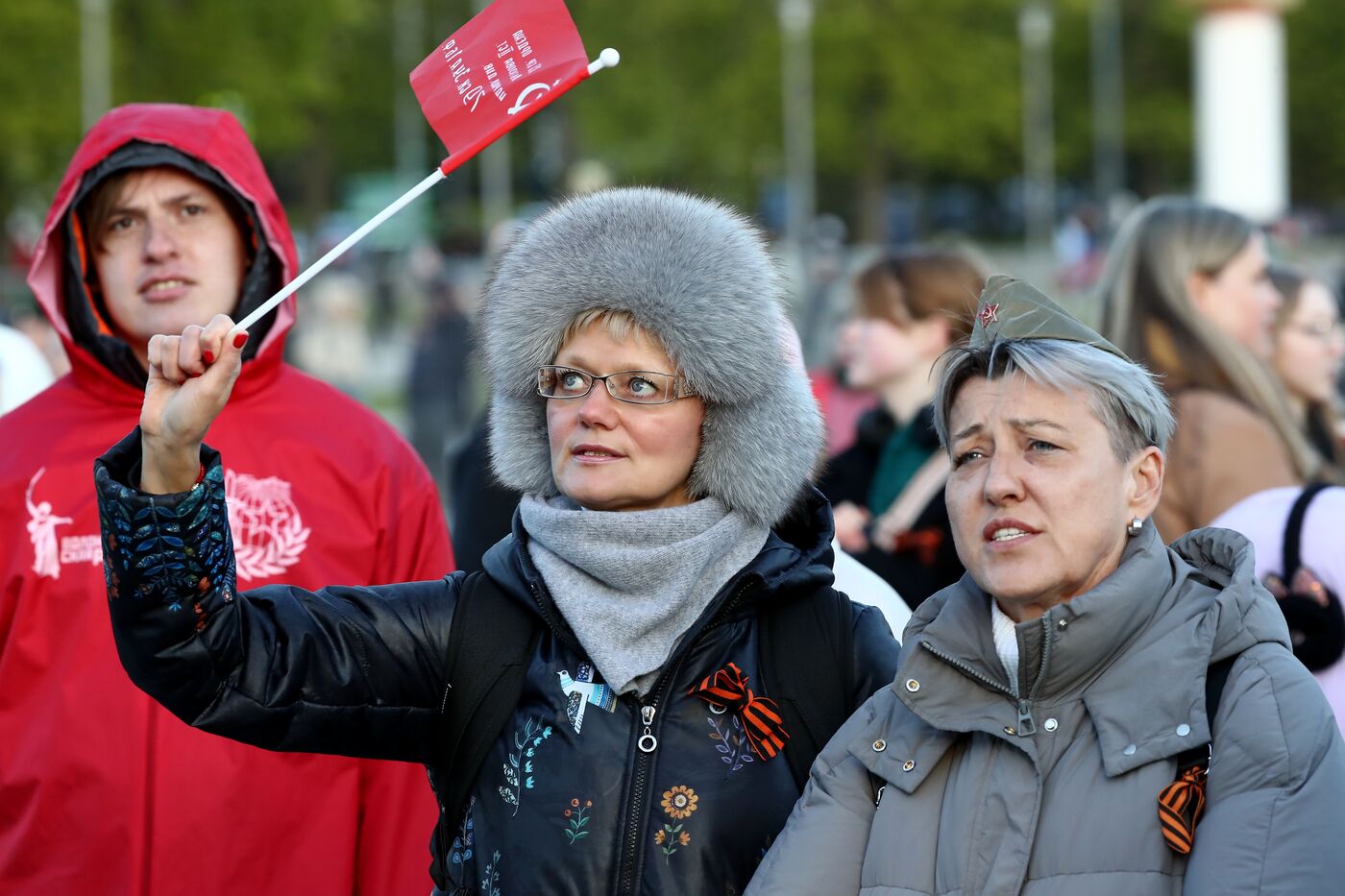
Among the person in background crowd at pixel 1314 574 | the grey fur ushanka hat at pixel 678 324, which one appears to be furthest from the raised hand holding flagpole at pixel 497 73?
the person in background crowd at pixel 1314 574

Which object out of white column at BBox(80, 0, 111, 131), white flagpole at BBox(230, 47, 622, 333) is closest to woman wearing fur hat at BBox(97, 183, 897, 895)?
white flagpole at BBox(230, 47, 622, 333)

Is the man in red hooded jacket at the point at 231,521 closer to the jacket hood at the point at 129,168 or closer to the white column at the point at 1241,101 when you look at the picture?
the jacket hood at the point at 129,168

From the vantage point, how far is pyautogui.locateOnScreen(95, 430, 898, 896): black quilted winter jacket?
2.88m

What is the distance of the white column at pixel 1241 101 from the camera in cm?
2791

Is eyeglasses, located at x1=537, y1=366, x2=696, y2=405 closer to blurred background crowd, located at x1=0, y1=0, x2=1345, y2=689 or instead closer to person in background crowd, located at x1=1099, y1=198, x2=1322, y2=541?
blurred background crowd, located at x1=0, y1=0, x2=1345, y2=689

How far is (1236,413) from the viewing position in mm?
4883

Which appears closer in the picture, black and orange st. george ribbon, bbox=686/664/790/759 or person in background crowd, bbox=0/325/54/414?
black and orange st. george ribbon, bbox=686/664/790/759

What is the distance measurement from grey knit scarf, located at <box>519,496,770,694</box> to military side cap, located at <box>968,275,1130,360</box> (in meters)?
0.58

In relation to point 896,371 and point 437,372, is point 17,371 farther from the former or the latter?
→ point 437,372

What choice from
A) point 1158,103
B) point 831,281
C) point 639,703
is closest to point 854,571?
point 639,703

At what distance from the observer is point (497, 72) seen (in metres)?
3.30

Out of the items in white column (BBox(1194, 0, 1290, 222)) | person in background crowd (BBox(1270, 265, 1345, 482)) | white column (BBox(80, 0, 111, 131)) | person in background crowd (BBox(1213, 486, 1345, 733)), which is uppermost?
white column (BBox(80, 0, 111, 131))

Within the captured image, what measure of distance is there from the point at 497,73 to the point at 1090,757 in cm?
155

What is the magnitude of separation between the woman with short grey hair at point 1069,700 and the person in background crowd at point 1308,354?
3.78 meters
